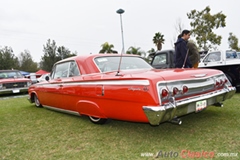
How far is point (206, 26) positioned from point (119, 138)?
84.6 ft

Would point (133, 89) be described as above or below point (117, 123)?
above

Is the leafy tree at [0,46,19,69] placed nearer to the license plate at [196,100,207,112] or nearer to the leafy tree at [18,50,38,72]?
the leafy tree at [18,50,38,72]

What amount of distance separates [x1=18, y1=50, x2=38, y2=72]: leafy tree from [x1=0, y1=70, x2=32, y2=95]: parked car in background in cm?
3498

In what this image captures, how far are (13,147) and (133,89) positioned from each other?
1929 mm

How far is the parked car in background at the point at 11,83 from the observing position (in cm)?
994

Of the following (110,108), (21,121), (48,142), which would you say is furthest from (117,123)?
(21,121)

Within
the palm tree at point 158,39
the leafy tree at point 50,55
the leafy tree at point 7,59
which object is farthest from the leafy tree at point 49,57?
the palm tree at point 158,39

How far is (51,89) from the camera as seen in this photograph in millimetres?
4559

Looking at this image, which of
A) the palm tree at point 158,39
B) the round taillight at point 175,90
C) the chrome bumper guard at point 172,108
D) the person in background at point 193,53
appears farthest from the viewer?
the palm tree at point 158,39

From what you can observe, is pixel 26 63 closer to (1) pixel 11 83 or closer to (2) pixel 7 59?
(2) pixel 7 59

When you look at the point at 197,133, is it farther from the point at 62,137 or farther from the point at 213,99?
the point at 62,137

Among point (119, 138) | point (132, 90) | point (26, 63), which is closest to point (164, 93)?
point (132, 90)

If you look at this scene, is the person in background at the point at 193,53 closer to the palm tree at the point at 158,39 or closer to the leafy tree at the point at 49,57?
the palm tree at the point at 158,39

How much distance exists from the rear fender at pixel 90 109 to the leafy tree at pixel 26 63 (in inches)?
1731
